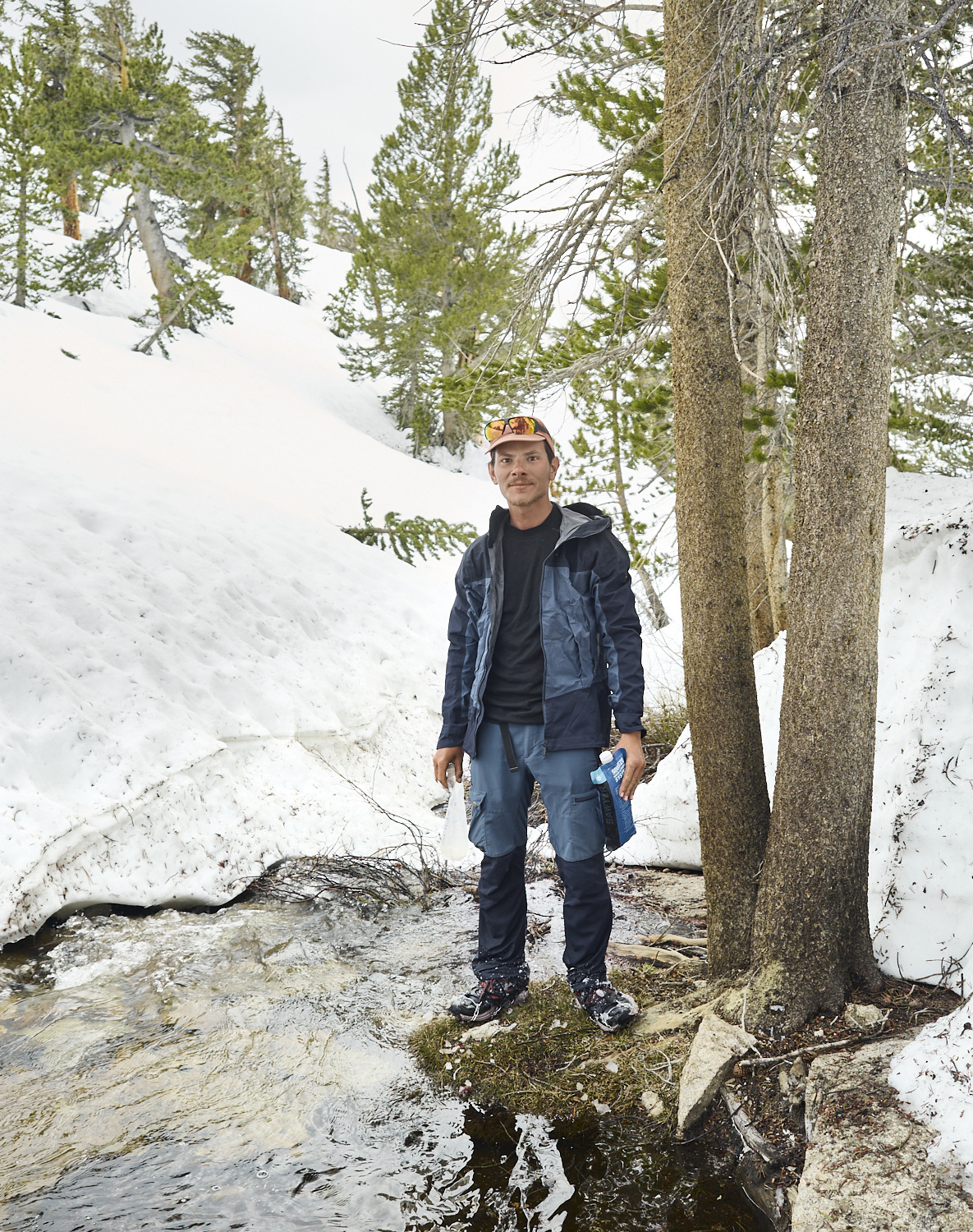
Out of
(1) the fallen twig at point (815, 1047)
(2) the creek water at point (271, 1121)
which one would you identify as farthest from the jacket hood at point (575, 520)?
(2) the creek water at point (271, 1121)

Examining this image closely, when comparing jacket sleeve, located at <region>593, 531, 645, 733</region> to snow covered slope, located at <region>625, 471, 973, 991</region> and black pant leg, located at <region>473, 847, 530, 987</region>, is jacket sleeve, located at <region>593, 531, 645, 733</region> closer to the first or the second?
black pant leg, located at <region>473, 847, 530, 987</region>

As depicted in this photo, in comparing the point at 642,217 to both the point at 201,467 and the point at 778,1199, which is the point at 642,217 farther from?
the point at 201,467

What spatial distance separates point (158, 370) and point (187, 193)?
484 cm

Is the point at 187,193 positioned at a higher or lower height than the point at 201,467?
higher

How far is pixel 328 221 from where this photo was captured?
53.5 metres

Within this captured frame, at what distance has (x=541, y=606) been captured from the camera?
3.39m

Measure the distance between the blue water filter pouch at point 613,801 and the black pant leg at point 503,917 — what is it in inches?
17.7

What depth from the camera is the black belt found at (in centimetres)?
346

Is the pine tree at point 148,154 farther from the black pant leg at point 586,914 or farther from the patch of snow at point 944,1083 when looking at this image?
the patch of snow at point 944,1083

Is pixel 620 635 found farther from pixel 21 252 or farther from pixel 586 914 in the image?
pixel 21 252

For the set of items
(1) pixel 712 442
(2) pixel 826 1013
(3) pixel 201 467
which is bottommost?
(2) pixel 826 1013

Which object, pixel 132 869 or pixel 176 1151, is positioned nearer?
pixel 176 1151

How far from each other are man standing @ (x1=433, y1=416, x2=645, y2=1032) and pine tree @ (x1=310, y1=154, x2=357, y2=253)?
53.7 metres

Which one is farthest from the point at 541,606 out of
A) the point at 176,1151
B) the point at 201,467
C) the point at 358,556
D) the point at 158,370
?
the point at 158,370
